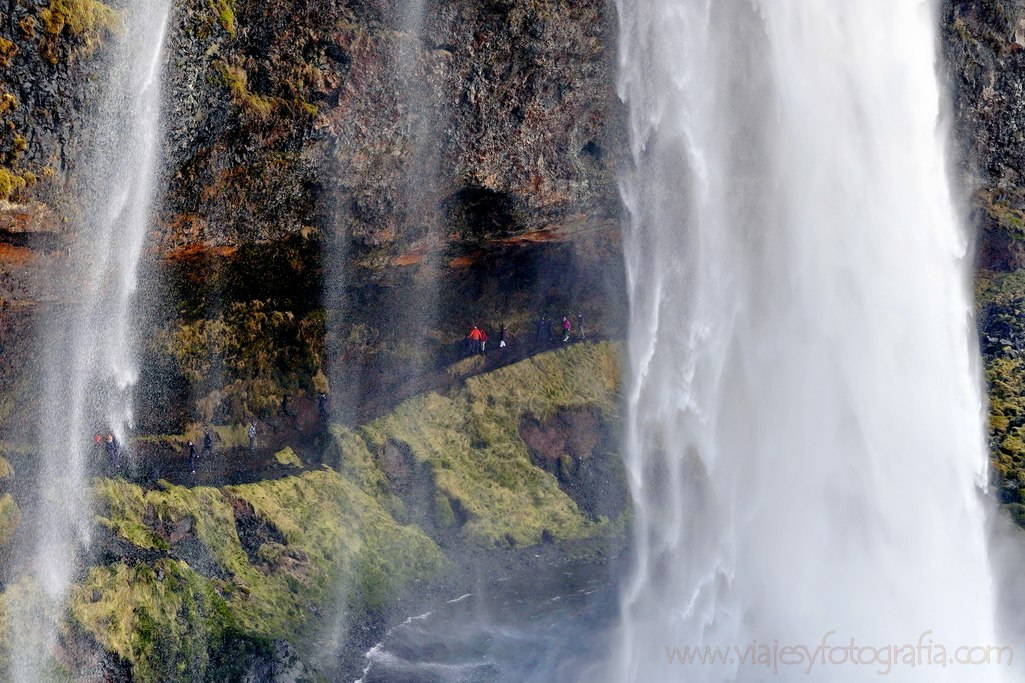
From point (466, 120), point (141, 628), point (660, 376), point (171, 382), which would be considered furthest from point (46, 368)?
point (660, 376)

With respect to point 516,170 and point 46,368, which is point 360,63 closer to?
point 516,170

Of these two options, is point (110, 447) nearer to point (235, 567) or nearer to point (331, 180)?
point (235, 567)

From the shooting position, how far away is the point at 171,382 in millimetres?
35312

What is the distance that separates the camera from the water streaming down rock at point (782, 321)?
35781 millimetres

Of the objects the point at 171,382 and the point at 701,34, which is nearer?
the point at 171,382

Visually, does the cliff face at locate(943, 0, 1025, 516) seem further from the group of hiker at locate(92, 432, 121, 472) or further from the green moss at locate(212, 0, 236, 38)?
the group of hiker at locate(92, 432, 121, 472)

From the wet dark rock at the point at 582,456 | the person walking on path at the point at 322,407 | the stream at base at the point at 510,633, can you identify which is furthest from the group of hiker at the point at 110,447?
the wet dark rock at the point at 582,456

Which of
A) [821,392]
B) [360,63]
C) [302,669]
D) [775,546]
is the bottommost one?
[302,669]

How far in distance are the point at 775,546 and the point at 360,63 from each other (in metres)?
16.4

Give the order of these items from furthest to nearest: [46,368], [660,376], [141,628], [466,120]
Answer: [660,376] → [466,120] → [46,368] → [141,628]

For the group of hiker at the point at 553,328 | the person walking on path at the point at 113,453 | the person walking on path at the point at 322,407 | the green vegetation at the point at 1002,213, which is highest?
the green vegetation at the point at 1002,213

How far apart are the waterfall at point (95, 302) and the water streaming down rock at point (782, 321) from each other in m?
13.4

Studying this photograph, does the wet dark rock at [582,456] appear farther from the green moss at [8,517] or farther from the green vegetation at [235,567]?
the green moss at [8,517]

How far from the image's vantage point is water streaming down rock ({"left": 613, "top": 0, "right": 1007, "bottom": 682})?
3578cm
